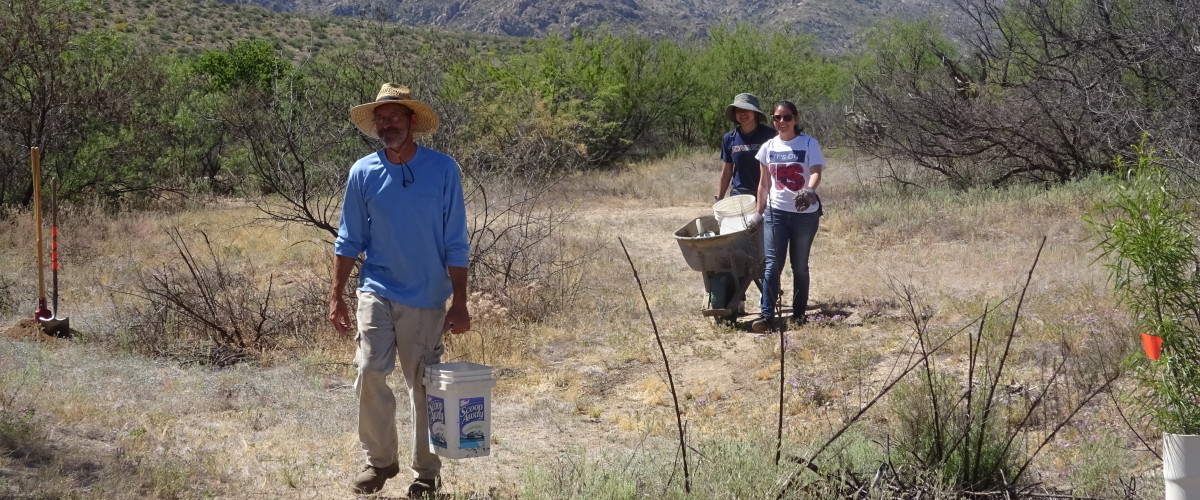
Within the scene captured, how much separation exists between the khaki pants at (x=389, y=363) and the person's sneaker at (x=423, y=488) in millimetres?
20

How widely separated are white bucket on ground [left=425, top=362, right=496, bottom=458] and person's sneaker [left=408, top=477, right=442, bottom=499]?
20 centimetres

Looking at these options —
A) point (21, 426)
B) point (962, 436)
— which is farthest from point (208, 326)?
point (962, 436)

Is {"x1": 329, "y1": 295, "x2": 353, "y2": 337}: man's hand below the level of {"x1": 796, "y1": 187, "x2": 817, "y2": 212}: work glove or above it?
below

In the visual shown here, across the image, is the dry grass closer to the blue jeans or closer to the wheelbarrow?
the wheelbarrow

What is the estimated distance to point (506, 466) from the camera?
496cm

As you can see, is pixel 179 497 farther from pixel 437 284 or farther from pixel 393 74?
pixel 393 74

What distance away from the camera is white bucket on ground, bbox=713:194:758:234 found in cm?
770

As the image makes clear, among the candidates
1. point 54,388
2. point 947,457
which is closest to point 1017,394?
point 947,457

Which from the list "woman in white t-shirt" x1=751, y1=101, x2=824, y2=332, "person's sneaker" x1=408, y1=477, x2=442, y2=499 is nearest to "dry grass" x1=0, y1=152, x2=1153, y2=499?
"person's sneaker" x1=408, y1=477, x2=442, y2=499

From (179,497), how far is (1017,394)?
406cm

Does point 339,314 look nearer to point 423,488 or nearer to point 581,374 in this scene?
point 423,488

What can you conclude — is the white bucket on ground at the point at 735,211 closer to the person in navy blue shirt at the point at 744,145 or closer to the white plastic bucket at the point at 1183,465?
the person in navy blue shirt at the point at 744,145

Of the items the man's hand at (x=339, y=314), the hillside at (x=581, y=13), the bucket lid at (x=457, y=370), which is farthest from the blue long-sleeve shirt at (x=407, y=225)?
the hillside at (x=581, y=13)

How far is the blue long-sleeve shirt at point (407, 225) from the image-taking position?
13.3 ft
